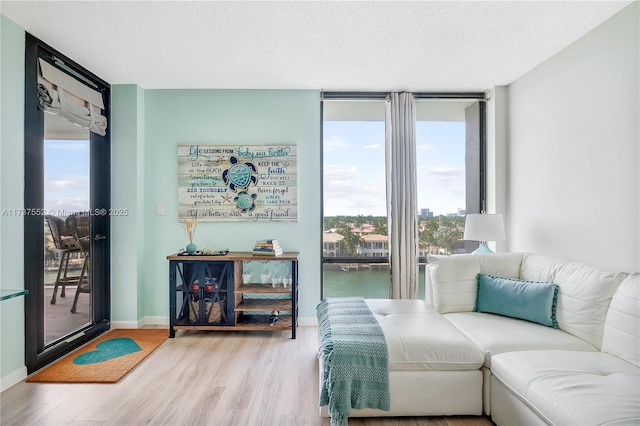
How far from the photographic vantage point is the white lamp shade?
3113mm

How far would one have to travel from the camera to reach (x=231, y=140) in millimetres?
3701

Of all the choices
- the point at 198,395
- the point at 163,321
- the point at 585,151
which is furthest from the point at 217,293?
the point at 585,151

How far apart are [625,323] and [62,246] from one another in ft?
13.1

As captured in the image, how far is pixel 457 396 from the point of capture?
202 cm

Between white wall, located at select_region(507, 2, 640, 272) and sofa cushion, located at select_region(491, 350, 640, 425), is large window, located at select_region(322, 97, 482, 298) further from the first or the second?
sofa cushion, located at select_region(491, 350, 640, 425)

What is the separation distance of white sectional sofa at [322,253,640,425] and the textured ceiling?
1.72 metres

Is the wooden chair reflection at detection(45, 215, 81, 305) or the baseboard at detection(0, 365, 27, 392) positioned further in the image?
the wooden chair reflection at detection(45, 215, 81, 305)

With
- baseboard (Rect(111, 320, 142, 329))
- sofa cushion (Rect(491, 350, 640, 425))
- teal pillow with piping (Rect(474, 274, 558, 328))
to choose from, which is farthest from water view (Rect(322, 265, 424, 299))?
baseboard (Rect(111, 320, 142, 329))

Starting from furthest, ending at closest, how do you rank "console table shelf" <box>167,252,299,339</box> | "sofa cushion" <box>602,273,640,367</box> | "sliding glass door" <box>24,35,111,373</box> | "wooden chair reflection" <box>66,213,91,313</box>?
1. "console table shelf" <box>167,252,299,339</box>
2. "wooden chair reflection" <box>66,213,91,313</box>
3. "sliding glass door" <box>24,35,111,373</box>
4. "sofa cushion" <box>602,273,640,367</box>

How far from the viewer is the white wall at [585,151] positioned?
222cm

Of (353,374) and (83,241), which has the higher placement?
(83,241)

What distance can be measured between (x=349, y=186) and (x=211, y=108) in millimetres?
1717

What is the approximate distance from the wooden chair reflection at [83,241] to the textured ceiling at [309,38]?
138cm

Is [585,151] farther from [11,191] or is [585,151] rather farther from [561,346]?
[11,191]
